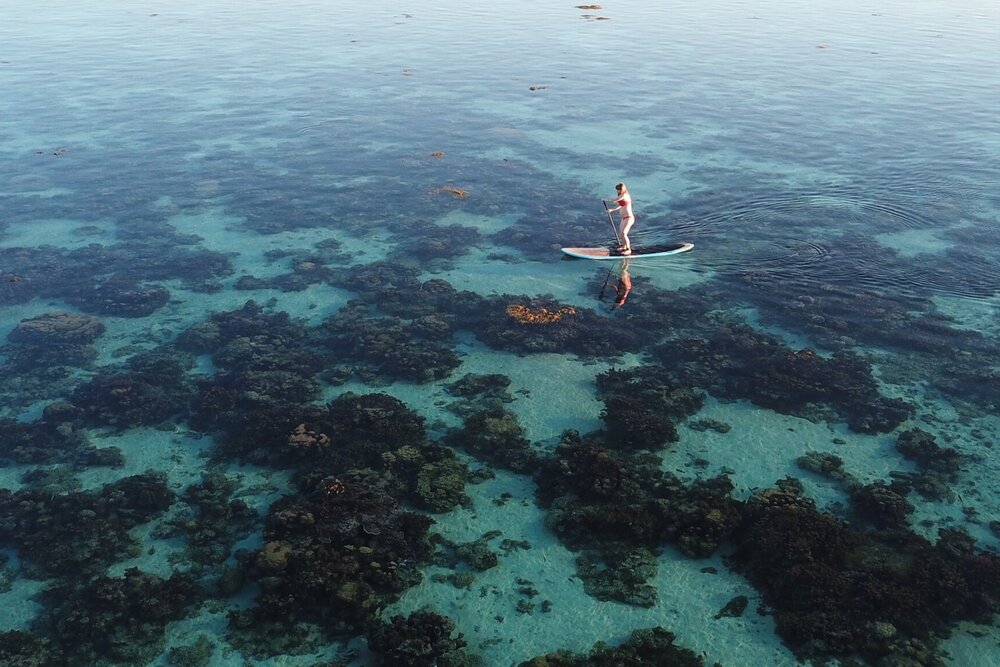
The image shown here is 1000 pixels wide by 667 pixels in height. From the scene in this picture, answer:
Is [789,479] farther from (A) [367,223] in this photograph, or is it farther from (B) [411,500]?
(A) [367,223]

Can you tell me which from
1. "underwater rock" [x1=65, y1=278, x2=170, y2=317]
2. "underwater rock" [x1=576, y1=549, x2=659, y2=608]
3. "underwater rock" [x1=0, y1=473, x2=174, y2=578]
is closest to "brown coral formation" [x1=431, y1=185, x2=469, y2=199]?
"underwater rock" [x1=65, y1=278, x2=170, y2=317]

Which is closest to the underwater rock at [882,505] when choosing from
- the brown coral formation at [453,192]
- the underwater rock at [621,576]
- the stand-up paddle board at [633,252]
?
the underwater rock at [621,576]

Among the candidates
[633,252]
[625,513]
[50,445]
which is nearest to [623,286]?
[633,252]

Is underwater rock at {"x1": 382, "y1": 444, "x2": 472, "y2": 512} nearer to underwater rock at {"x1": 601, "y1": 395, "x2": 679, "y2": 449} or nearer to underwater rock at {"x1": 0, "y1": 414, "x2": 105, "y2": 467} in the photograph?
underwater rock at {"x1": 601, "y1": 395, "x2": 679, "y2": 449}

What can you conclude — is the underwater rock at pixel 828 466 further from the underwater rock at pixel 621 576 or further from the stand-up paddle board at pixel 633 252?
the stand-up paddle board at pixel 633 252

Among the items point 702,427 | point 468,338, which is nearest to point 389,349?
point 468,338
